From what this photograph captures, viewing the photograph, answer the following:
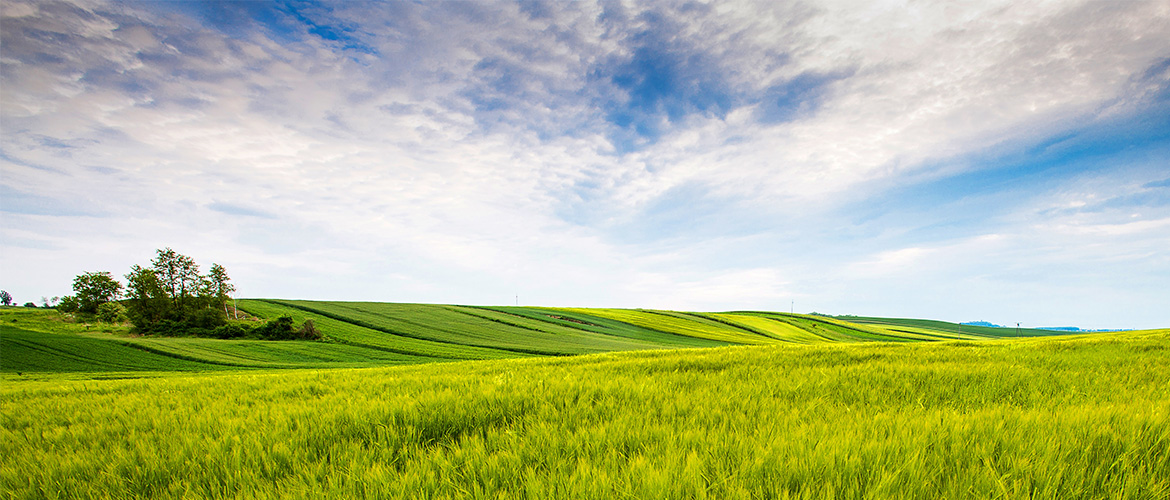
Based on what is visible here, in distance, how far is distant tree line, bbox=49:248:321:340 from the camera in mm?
55219

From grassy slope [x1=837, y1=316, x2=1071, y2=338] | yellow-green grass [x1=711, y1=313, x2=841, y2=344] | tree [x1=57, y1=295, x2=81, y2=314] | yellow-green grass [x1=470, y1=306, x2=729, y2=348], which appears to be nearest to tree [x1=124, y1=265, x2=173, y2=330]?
tree [x1=57, y1=295, x2=81, y2=314]

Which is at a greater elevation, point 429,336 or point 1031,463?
point 1031,463

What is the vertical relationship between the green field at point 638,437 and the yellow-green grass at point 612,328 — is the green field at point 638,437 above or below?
above

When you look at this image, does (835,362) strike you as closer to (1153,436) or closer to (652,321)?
(1153,436)

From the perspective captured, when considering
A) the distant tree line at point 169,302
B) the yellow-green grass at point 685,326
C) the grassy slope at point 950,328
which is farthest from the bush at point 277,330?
the grassy slope at point 950,328

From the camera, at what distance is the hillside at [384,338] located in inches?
1464

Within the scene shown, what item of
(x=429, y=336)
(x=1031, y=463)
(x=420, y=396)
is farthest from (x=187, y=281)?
(x=1031, y=463)

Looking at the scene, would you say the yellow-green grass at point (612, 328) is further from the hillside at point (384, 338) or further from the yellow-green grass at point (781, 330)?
the yellow-green grass at point (781, 330)

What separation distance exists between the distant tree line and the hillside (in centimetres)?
323

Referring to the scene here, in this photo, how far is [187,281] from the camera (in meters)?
62.6

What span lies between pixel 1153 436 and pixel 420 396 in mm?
4888

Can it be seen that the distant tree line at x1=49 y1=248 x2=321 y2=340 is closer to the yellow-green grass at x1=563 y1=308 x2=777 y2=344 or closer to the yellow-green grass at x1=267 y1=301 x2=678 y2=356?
the yellow-green grass at x1=267 y1=301 x2=678 y2=356

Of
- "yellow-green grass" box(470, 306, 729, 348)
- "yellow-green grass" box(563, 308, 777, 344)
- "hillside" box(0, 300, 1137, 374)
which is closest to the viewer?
"hillside" box(0, 300, 1137, 374)

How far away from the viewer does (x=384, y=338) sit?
176 ft
